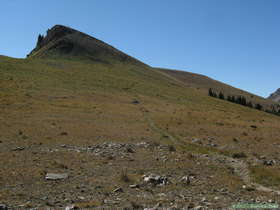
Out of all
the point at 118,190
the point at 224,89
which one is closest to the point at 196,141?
the point at 118,190

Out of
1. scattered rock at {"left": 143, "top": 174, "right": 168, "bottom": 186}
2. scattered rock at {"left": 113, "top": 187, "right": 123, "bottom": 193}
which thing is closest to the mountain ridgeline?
scattered rock at {"left": 143, "top": 174, "right": 168, "bottom": 186}

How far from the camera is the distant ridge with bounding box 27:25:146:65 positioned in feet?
374

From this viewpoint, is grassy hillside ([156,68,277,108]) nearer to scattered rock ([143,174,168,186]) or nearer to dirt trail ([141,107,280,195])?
dirt trail ([141,107,280,195])

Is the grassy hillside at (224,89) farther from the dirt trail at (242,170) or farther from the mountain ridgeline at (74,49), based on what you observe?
the dirt trail at (242,170)

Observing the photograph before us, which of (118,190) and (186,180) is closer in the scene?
(118,190)

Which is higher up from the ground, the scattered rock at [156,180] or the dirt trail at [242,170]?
the dirt trail at [242,170]

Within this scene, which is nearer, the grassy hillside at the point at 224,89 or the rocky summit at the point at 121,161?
the rocky summit at the point at 121,161

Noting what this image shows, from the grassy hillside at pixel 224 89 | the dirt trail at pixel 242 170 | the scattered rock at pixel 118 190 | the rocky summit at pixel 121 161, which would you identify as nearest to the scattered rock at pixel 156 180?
the rocky summit at pixel 121 161

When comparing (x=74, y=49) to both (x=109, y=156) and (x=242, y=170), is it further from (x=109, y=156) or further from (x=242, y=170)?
(x=242, y=170)

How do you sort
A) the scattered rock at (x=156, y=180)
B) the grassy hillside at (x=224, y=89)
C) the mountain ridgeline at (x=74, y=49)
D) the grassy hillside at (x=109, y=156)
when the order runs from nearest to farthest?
the grassy hillside at (x=109, y=156) → the scattered rock at (x=156, y=180) → the mountain ridgeline at (x=74, y=49) → the grassy hillside at (x=224, y=89)

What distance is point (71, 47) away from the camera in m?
121

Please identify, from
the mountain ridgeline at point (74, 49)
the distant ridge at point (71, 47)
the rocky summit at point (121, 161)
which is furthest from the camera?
the distant ridge at point (71, 47)

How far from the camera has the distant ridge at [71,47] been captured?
11412 centimetres

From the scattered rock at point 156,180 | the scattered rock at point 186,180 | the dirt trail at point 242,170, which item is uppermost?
the dirt trail at point 242,170
